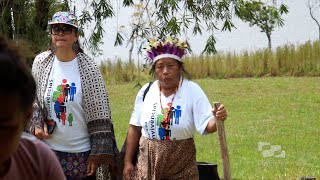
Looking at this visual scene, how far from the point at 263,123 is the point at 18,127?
38.6 feet

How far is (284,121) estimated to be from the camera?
13.1m

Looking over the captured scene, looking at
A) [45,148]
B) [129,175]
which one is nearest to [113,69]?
[129,175]

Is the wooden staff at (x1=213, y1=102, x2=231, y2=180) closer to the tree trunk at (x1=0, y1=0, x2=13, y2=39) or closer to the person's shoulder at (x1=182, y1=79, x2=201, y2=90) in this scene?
the person's shoulder at (x1=182, y1=79, x2=201, y2=90)

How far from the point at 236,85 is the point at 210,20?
42.8 ft

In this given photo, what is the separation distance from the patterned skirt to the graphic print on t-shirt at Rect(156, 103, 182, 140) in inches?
2.1

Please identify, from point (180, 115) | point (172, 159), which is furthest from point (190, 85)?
point (172, 159)

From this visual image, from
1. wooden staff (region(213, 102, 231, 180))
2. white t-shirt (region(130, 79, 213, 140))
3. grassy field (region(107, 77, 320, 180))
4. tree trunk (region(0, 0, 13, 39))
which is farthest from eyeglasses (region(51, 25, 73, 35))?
grassy field (region(107, 77, 320, 180))


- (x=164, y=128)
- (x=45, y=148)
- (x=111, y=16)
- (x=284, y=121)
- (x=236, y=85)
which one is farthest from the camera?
(x=236, y=85)

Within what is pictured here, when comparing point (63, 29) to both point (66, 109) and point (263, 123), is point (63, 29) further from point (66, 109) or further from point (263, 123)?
point (263, 123)

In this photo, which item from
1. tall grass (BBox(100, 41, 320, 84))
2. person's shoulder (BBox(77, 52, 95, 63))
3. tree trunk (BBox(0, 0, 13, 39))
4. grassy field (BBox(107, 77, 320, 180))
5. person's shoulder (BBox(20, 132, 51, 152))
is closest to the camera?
person's shoulder (BBox(20, 132, 51, 152))

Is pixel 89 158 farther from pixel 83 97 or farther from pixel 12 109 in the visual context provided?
pixel 12 109

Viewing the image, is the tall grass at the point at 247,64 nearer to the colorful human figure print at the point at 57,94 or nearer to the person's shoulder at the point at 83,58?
the person's shoulder at the point at 83,58

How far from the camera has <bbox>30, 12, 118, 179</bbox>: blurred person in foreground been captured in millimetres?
4539

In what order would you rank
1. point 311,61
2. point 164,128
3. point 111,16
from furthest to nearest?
point 311,61 → point 111,16 → point 164,128
